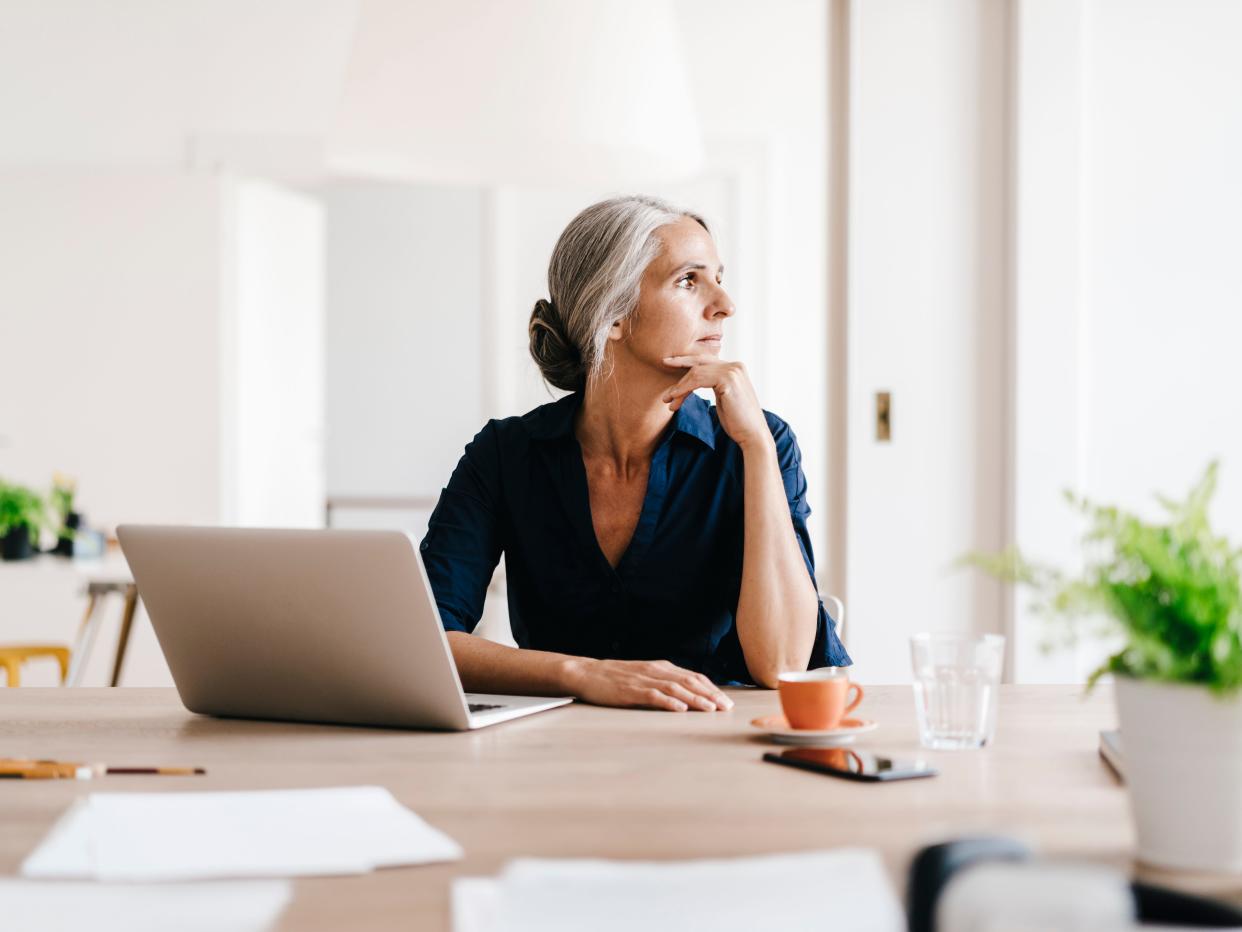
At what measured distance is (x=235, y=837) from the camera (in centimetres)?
92

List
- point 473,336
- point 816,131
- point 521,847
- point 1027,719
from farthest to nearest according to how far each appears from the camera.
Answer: point 473,336 → point 816,131 → point 1027,719 → point 521,847

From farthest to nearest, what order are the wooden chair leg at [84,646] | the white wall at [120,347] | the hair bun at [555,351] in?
the white wall at [120,347] < the wooden chair leg at [84,646] < the hair bun at [555,351]

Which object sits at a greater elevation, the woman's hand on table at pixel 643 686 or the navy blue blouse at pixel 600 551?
the navy blue blouse at pixel 600 551

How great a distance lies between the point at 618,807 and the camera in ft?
3.39

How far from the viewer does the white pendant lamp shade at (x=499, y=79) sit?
186cm

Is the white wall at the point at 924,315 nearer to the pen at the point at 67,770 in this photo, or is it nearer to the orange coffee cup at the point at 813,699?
the orange coffee cup at the point at 813,699

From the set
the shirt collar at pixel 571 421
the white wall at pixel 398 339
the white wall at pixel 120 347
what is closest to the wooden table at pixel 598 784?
the shirt collar at pixel 571 421

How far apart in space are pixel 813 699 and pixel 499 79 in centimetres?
101

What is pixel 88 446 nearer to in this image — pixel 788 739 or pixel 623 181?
pixel 623 181

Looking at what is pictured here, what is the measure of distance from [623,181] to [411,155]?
0.33 metres

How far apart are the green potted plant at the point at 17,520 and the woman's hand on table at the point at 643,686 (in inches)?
113

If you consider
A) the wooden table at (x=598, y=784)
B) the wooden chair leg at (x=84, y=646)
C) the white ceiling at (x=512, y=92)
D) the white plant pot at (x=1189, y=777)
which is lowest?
the wooden chair leg at (x=84, y=646)

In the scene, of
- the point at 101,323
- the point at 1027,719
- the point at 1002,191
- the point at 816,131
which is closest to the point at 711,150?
the point at 816,131

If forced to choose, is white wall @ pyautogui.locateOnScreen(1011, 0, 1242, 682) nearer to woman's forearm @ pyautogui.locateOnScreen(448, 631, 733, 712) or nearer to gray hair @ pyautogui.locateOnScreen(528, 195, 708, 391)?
gray hair @ pyautogui.locateOnScreen(528, 195, 708, 391)
